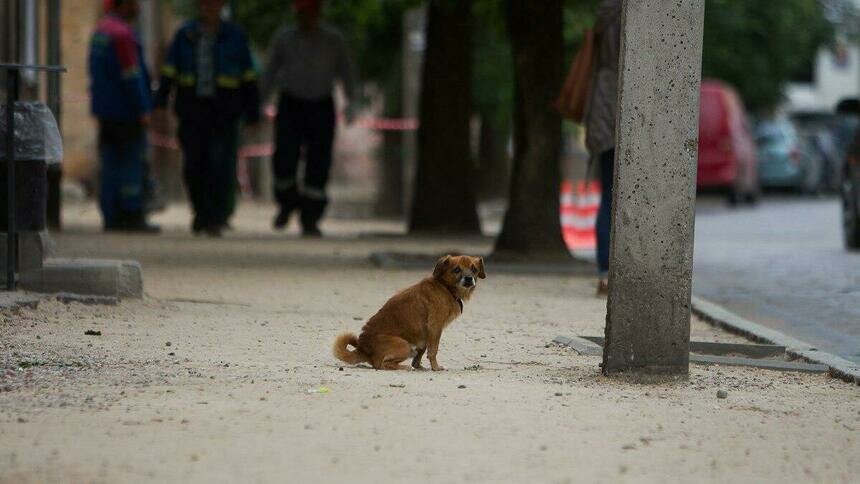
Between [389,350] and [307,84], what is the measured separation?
10.6 m

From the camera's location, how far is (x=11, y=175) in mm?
10836

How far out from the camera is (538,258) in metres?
15.9

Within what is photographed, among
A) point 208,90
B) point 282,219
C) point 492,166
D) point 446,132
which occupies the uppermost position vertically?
point 208,90

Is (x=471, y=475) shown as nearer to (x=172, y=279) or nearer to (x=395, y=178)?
(x=172, y=279)

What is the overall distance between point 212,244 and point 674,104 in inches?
377

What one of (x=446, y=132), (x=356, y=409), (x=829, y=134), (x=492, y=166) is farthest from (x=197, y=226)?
(x=829, y=134)

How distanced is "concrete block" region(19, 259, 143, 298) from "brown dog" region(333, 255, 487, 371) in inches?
113

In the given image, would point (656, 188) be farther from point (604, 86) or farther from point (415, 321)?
point (604, 86)

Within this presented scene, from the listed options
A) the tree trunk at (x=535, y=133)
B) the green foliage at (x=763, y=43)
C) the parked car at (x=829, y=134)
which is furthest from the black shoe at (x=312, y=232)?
the parked car at (x=829, y=134)

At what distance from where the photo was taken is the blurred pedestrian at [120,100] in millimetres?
18375

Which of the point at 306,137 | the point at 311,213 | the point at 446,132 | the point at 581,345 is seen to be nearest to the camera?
the point at 581,345

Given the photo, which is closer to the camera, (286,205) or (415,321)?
(415,321)

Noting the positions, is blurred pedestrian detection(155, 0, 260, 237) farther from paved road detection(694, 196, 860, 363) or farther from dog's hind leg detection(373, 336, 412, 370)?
dog's hind leg detection(373, 336, 412, 370)

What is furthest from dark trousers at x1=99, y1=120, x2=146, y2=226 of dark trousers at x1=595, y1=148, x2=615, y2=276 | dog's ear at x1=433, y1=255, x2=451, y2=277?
dog's ear at x1=433, y1=255, x2=451, y2=277
